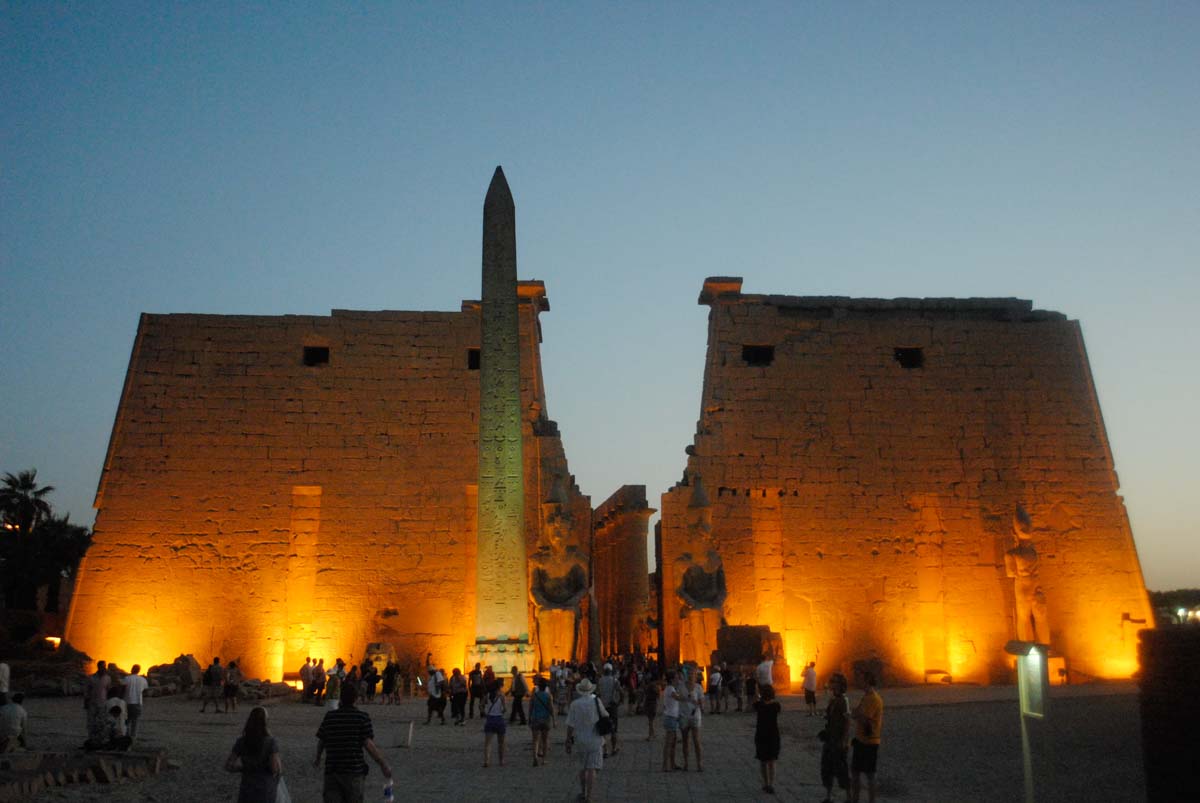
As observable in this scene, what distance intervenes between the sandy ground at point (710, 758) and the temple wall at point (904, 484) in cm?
367

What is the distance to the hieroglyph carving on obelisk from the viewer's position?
13.1m

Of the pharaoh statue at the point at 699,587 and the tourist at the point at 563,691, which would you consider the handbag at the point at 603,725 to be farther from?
the pharaoh statue at the point at 699,587

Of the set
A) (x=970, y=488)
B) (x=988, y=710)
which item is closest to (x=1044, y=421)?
(x=970, y=488)

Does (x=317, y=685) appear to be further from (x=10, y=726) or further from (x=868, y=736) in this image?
(x=868, y=736)

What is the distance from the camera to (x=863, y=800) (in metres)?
6.96

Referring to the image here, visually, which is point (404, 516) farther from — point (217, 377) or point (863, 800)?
point (863, 800)

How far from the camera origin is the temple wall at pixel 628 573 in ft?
69.7

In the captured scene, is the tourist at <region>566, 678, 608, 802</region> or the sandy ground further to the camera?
the sandy ground

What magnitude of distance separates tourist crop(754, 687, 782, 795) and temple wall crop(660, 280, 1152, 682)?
28.0 feet

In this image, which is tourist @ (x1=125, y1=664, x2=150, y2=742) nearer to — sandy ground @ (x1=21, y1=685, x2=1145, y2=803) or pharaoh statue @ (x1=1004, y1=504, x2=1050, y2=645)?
sandy ground @ (x1=21, y1=685, x2=1145, y2=803)

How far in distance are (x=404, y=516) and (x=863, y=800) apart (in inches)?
433

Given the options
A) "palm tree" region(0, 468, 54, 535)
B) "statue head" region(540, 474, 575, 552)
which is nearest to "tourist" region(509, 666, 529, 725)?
"statue head" region(540, 474, 575, 552)

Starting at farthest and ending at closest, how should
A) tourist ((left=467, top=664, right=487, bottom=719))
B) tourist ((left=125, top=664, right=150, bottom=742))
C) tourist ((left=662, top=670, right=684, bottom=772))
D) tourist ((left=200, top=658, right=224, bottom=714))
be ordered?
1. tourist ((left=200, top=658, right=224, bottom=714))
2. tourist ((left=467, top=664, right=487, bottom=719))
3. tourist ((left=125, top=664, right=150, bottom=742))
4. tourist ((left=662, top=670, right=684, bottom=772))

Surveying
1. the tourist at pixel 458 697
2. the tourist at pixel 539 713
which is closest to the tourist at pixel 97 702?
the tourist at pixel 539 713
